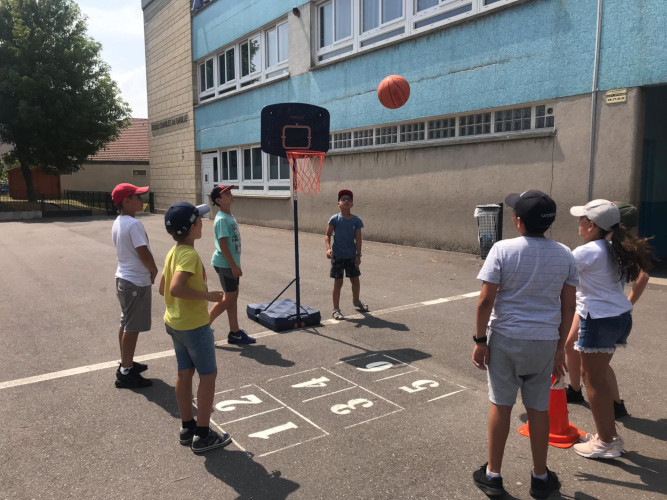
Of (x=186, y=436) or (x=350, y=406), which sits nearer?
(x=186, y=436)

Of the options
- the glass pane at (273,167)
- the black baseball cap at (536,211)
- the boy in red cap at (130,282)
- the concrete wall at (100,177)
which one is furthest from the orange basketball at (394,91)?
the concrete wall at (100,177)

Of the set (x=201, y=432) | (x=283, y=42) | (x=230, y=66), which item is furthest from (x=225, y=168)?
(x=201, y=432)

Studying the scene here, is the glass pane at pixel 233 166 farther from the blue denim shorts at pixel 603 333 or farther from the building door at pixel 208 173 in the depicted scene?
the blue denim shorts at pixel 603 333

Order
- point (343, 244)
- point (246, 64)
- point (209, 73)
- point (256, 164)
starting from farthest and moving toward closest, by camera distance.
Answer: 1. point (209, 73)
2. point (246, 64)
3. point (256, 164)
4. point (343, 244)

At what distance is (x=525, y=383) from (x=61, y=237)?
58.6 feet

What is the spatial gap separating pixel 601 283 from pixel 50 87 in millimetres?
29949

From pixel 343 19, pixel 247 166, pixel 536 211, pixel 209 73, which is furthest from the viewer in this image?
pixel 209 73

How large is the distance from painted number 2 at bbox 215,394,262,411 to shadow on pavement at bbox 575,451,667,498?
255 cm

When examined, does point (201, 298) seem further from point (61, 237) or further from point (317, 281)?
point (61, 237)

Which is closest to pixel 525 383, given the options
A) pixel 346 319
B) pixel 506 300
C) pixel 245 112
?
pixel 506 300

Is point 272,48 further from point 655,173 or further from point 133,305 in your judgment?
point 133,305

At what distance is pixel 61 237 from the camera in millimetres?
17891

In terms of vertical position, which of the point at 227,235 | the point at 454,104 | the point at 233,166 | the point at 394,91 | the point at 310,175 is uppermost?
the point at 394,91

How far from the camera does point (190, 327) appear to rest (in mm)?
3789
